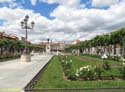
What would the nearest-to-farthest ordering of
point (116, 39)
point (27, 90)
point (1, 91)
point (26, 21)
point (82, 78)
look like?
point (27, 90)
point (1, 91)
point (82, 78)
point (26, 21)
point (116, 39)

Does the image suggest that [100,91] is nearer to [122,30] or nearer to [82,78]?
[82,78]

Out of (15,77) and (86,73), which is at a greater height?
(86,73)

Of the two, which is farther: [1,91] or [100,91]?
[1,91]

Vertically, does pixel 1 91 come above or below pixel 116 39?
below

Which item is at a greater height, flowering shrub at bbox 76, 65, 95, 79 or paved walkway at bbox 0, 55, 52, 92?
flowering shrub at bbox 76, 65, 95, 79

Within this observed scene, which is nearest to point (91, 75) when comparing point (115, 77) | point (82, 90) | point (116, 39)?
point (115, 77)

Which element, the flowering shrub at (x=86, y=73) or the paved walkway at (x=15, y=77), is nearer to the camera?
the paved walkway at (x=15, y=77)

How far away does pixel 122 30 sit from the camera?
53.9m

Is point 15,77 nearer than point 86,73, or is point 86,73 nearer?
point 86,73

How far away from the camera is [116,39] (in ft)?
194

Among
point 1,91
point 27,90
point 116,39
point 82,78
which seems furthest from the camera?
point 116,39

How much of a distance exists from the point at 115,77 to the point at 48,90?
7177 millimetres

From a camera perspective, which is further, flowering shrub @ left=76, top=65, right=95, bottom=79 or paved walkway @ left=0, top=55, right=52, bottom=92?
flowering shrub @ left=76, top=65, right=95, bottom=79

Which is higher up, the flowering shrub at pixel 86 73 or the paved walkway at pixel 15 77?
the flowering shrub at pixel 86 73
